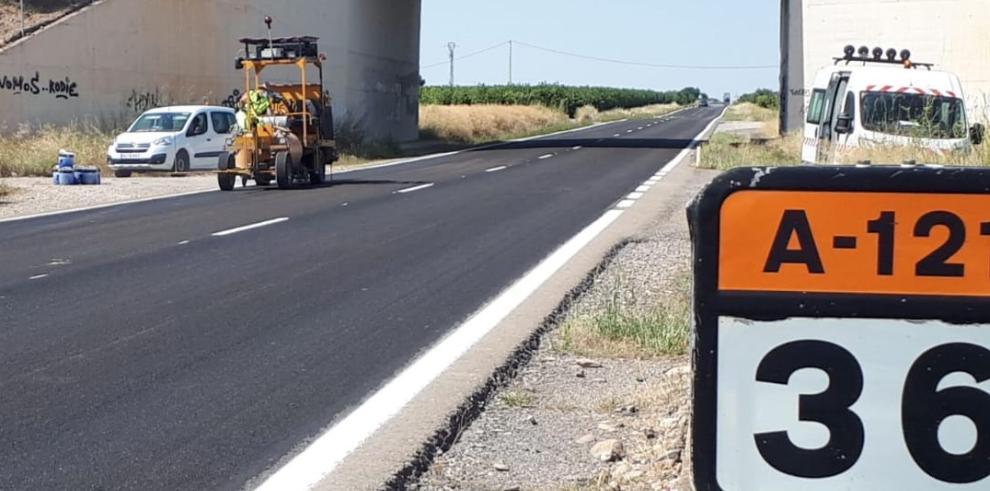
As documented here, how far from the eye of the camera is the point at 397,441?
219 inches

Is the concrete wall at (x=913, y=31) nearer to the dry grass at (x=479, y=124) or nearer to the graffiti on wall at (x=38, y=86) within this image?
the graffiti on wall at (x=38, y=86)

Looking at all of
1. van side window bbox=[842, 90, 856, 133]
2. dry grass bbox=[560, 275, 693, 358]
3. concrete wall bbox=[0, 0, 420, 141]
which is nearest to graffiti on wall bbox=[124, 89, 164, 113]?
concrete wall bbox=[0, 0, 420, 141]

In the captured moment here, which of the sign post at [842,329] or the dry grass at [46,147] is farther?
the dry grass at [46,147]

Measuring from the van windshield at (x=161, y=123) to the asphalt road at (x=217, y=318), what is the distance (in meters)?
9.58

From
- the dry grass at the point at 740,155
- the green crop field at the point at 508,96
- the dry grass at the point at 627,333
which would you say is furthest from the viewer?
the green crop field at the point at 508,96

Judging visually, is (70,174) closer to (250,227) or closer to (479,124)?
(250,227)

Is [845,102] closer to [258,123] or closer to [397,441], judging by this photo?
[258,123]

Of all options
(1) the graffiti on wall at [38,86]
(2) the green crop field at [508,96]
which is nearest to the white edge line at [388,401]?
(1) the graffiti on wall at [38,86]

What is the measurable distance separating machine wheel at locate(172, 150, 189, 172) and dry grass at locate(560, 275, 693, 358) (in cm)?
2072

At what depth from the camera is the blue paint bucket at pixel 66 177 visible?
24.0 metres

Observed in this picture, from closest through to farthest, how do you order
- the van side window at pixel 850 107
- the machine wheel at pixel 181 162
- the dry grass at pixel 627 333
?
the dry grass at pixel 627 333
the van side window at pixel 850 107
the machine wheel at pixel 181 162

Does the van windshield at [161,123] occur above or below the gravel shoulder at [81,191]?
above

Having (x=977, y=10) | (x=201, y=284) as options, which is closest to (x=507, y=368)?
(x=201, y=284)

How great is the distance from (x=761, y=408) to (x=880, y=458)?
215 millimetres
